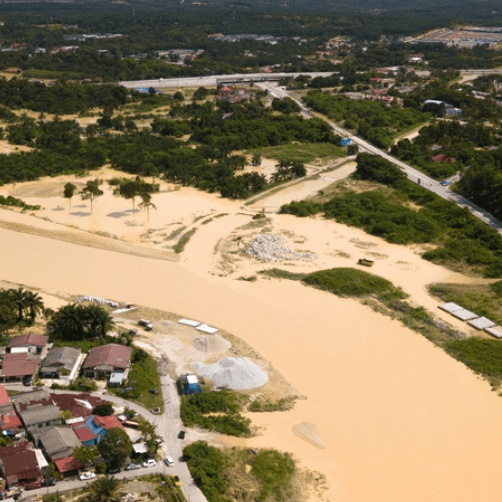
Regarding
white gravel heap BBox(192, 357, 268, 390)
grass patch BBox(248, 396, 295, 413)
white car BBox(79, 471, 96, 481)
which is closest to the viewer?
white car BBox(79, 471, 96, 481)

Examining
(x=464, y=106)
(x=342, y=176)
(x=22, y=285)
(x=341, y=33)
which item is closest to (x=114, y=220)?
(x=22, y=285)

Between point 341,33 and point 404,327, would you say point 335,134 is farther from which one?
point 341,33

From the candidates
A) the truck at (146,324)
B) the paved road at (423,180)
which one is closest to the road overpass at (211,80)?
the paved road at (423,180)

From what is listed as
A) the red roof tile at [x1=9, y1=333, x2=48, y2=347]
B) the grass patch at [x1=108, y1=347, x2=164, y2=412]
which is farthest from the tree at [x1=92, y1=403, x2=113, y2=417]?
the red roof tile at [x1=9, y1=333, x2=48, y2=347]

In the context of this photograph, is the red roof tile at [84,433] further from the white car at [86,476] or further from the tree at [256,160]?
the tree at [256,160]

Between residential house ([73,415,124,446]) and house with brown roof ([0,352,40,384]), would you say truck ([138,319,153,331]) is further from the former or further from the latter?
residential house ([73,415,124,446])
